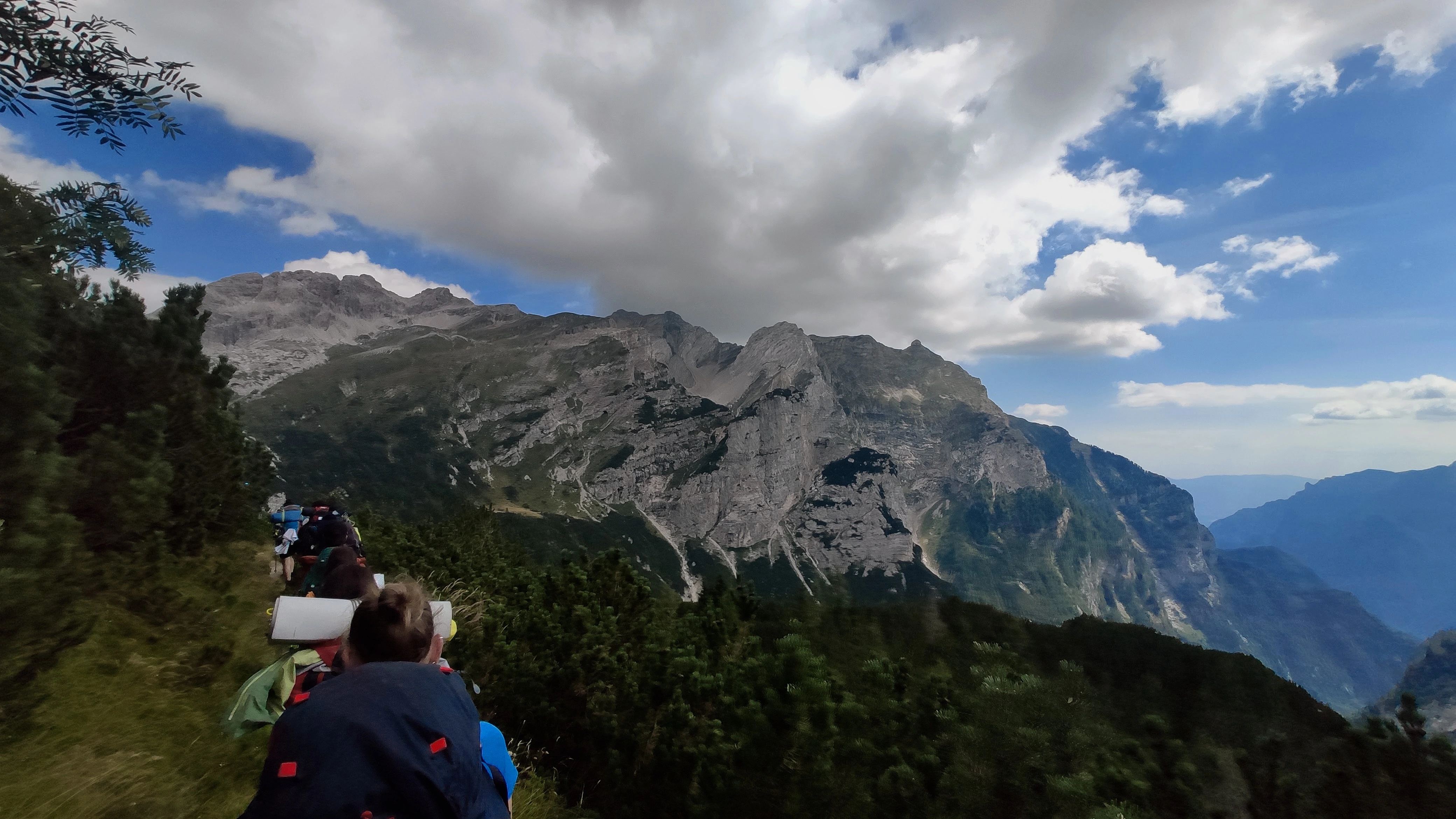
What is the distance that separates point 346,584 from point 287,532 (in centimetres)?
972

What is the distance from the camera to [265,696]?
19.3 feet

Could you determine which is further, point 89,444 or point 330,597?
point 89,444

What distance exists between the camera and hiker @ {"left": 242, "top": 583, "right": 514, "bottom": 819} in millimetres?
2684

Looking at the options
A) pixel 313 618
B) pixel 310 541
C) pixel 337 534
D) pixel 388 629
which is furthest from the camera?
pixel 310 541

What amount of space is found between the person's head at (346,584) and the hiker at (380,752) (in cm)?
374

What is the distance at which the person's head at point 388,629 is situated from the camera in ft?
12.1

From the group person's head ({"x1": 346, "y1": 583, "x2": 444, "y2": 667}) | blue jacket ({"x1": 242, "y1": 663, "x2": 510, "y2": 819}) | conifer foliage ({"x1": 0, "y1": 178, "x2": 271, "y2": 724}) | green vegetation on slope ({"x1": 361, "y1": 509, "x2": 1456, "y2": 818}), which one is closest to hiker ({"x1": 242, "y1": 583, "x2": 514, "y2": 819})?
blue jacket ({"x1": 242, "y1": 663, "x2": 510, "y2": 819})

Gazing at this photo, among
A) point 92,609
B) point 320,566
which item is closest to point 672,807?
point 320,566

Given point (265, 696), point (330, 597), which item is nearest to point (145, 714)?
point (265, 696)

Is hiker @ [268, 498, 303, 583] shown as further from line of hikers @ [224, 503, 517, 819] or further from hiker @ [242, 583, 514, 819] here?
hiker @ [242, 583, 514, 819]

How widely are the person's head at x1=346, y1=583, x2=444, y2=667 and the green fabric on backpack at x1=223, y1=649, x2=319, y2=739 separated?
9.04 feet

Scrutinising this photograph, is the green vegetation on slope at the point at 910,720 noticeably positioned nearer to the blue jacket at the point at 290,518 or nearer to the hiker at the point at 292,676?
the hiker at the point at 292,676

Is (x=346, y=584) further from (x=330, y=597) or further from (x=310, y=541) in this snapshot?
(x=310, y=541)

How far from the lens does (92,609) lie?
380 inches
